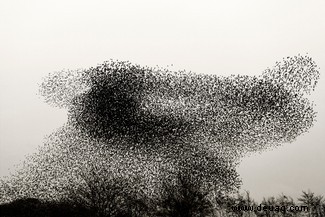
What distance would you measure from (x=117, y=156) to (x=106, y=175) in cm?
1074

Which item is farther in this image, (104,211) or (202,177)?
(104,211)

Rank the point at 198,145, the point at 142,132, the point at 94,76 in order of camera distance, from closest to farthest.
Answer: the point at 94,76
the point at 142,132
the point at 198,145

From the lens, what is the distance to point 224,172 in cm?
4294

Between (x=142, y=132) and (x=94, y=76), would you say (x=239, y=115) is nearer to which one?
(x=142, y=132)

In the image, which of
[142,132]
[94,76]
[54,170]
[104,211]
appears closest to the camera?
[94,76]

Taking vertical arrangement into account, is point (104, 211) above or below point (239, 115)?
below

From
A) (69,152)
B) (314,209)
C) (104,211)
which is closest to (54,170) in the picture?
(69,152)

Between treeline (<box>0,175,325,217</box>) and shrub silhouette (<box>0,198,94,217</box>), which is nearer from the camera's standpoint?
treeline (<box>0,175,325,217</box>)

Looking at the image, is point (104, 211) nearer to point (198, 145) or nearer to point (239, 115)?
point (198, 145)

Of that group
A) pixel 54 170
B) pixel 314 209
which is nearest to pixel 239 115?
pixel 54 170

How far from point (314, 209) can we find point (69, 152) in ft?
220

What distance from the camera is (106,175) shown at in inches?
2029

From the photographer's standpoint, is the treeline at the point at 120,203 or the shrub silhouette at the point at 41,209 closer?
the treeline at the point at 120,203

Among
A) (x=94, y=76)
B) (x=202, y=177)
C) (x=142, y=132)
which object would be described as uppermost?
(x=94, y=76)
